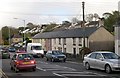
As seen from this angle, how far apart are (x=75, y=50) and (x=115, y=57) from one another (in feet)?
127

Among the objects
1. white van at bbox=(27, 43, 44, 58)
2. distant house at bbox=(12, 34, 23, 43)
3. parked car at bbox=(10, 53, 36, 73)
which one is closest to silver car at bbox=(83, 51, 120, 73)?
parked car at bbox=(10, 53, 36, 73)

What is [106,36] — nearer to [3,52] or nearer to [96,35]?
[96,35]

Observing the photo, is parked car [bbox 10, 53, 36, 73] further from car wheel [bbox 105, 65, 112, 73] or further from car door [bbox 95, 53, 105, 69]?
car wheel [bbox 105, 65, 112, 73]

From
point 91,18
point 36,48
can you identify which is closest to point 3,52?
point 36,48

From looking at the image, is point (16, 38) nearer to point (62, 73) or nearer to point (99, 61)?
point (99, 61)

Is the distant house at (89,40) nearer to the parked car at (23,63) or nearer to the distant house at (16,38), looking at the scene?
the parked car at (23,63)

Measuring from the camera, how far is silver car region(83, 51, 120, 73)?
19.8m

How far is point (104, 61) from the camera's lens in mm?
20766

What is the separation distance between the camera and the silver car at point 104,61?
1981 cm

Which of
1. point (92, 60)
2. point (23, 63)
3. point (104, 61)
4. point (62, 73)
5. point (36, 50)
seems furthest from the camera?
point (36, 50)

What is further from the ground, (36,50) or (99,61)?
(99,61)

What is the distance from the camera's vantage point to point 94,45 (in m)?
56.2

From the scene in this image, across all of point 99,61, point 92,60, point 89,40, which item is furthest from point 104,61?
point 89,40

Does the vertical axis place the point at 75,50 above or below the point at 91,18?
below
